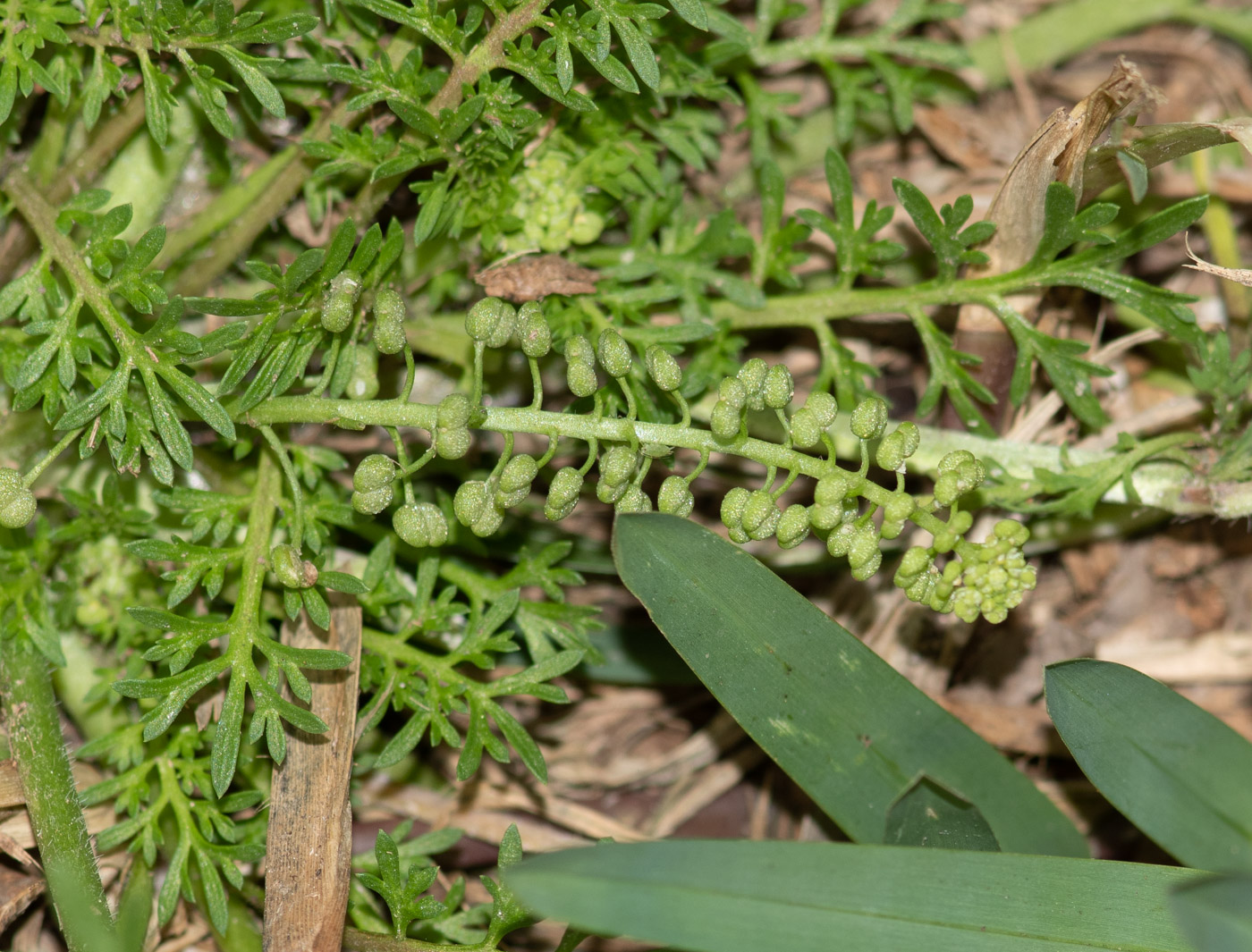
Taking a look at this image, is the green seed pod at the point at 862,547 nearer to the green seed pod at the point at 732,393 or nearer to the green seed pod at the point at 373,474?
the green seed pod at the point at 732,393

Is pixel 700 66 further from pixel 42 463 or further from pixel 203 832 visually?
pixel 203 832

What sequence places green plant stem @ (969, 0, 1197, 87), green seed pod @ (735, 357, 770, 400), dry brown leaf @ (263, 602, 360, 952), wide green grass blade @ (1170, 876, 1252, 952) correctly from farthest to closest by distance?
green plant stem @ (969, 0, 1197, 87) < dry brown leaf @ (263, 602, 360, 952) < green seed pod @ (735, 357, 770, 400) < wide green grass blade @ (1170, 876, 1252, 952)

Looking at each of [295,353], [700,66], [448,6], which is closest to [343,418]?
[295,353]

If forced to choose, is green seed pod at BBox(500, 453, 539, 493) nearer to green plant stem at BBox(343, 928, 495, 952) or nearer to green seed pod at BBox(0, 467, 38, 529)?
green seed pod at BBox(0, 467, 38, 529)

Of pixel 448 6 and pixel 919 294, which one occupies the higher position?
pixel 448 6

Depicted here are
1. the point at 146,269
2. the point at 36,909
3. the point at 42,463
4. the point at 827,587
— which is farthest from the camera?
the point at 827,587

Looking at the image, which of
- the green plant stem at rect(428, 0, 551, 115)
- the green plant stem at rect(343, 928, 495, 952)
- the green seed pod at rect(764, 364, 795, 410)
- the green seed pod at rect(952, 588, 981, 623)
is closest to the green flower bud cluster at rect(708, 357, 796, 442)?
the green seed pod at rect(764, 364, 795, 410)

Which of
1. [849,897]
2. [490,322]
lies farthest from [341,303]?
[849,897]
